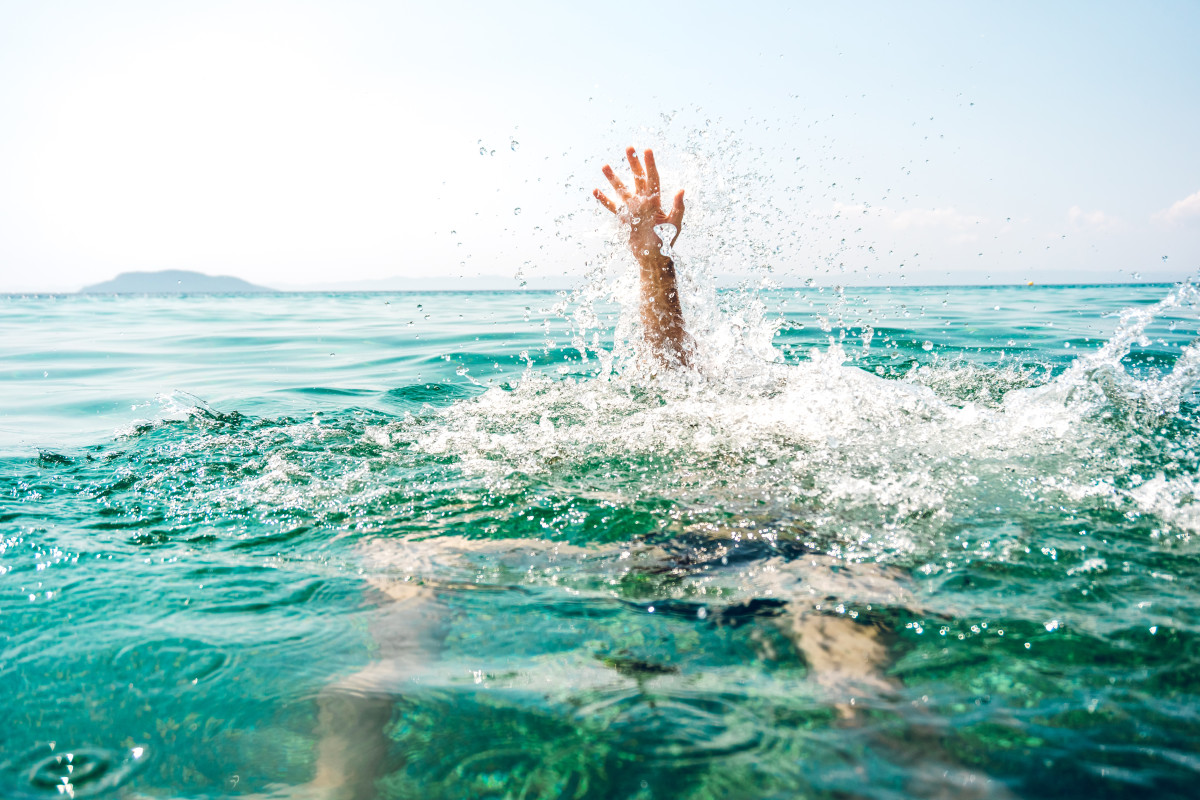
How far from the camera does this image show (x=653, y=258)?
5066mm

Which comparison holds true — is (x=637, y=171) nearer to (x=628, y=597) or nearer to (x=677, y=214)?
(x=677, y=214)

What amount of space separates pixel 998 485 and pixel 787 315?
11359 mm

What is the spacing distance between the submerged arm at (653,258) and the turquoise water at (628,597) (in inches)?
17.8

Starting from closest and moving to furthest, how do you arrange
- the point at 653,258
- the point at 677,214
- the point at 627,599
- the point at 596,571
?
1. the point at 627,599
2. the point at 596,571
3. the point at 677,214
4. the point at 653,258

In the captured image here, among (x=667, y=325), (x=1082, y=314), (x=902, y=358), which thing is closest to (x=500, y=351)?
(x=667, y=325)

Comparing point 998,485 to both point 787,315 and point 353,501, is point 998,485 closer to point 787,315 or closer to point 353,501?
point 353,501

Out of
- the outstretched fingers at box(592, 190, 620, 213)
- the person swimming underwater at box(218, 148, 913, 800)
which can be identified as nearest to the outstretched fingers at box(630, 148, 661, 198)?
the outstretched fingers at box(592, 190, 620, 213)

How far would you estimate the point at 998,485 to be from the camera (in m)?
3.29

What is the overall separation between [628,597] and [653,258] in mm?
3166

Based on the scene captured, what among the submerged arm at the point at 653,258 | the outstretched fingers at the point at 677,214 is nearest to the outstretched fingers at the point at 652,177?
the submerged arm at the point at 653,258

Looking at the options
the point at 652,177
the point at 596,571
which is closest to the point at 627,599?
→ the point at 596,571

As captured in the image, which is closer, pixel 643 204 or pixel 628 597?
pixel 628 597

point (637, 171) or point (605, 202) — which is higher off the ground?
point (637, 171)

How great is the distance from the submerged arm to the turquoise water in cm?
45
